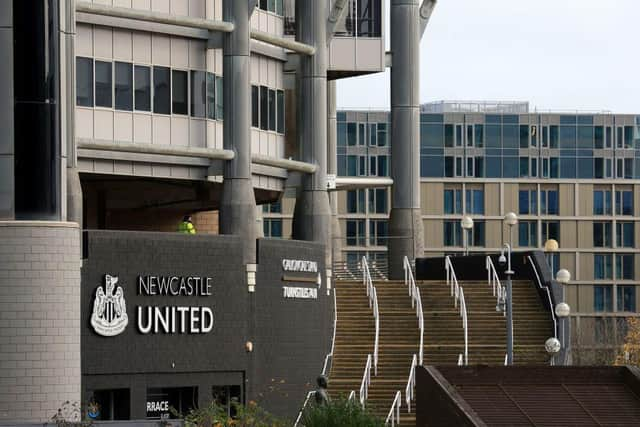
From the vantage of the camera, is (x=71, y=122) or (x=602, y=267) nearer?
(x=71, y=122)

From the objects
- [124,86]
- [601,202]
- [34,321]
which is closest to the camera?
[34,321]

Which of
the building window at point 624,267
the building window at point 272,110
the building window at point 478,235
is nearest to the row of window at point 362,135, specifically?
the building window at point 478,235

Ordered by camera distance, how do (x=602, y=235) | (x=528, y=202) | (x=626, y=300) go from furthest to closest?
1. (x=602, y=235)
2. (x=626, y=300)
3. (x=528, y=202)

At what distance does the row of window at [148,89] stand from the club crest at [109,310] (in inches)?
250

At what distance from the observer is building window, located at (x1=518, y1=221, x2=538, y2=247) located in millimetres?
138250

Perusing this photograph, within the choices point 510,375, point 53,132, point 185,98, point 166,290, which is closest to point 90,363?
point 166,290

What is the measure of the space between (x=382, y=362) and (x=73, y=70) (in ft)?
45.5

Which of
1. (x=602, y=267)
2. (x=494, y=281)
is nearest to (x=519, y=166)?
(x=602, y=267)

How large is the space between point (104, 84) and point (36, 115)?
9.52m

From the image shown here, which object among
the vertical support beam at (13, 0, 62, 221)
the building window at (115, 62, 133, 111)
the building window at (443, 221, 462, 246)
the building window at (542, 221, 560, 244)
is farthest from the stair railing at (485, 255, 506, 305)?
the building window at (542, 221, 560, 244)

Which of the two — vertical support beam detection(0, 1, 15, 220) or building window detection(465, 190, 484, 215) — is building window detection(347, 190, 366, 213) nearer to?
building window detection(465, 190, 484, 215)

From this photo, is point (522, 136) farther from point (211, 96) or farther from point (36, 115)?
point (36, 115)

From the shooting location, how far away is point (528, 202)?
5458 inches

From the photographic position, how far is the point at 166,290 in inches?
1780
